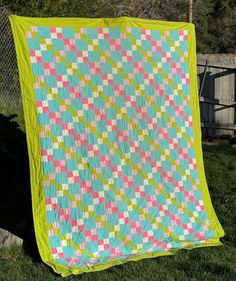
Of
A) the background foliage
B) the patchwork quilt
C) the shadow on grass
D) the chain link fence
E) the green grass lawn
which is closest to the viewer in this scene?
the green grass lawn

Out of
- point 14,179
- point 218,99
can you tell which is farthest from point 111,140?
point 218,99

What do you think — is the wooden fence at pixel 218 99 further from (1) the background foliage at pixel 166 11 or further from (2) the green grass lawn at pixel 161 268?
(2) the green grass lawn at pixel 161 268

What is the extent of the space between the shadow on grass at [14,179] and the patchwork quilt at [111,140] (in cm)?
104

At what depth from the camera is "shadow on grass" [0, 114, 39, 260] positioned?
5684 mm

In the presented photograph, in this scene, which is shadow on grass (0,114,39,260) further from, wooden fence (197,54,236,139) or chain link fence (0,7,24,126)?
wooden fence (197,54,236,139)

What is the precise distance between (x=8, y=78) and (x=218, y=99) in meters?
4.62

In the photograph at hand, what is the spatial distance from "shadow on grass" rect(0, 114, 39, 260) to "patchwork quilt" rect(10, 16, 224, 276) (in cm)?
104

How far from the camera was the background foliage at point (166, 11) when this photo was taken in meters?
10.2

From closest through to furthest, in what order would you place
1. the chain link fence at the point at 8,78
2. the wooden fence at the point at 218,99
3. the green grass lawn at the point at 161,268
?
the green grass lawn at the point at 161,268, the chain link fence at the point at 8,78, the wooden fence at the point at 218,99

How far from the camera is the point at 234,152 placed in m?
9.43

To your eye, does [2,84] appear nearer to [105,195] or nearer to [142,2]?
[105,195]

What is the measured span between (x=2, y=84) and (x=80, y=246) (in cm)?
444

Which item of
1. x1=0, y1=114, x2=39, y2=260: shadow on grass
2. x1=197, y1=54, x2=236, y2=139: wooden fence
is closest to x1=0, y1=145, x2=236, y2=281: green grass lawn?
x1=0, y1=114, x2=39, y2=260: shadow on grass

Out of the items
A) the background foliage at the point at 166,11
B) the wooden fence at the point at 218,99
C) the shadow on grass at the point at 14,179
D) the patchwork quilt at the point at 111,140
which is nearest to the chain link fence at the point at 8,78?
the background foliage at the point at 166,11
